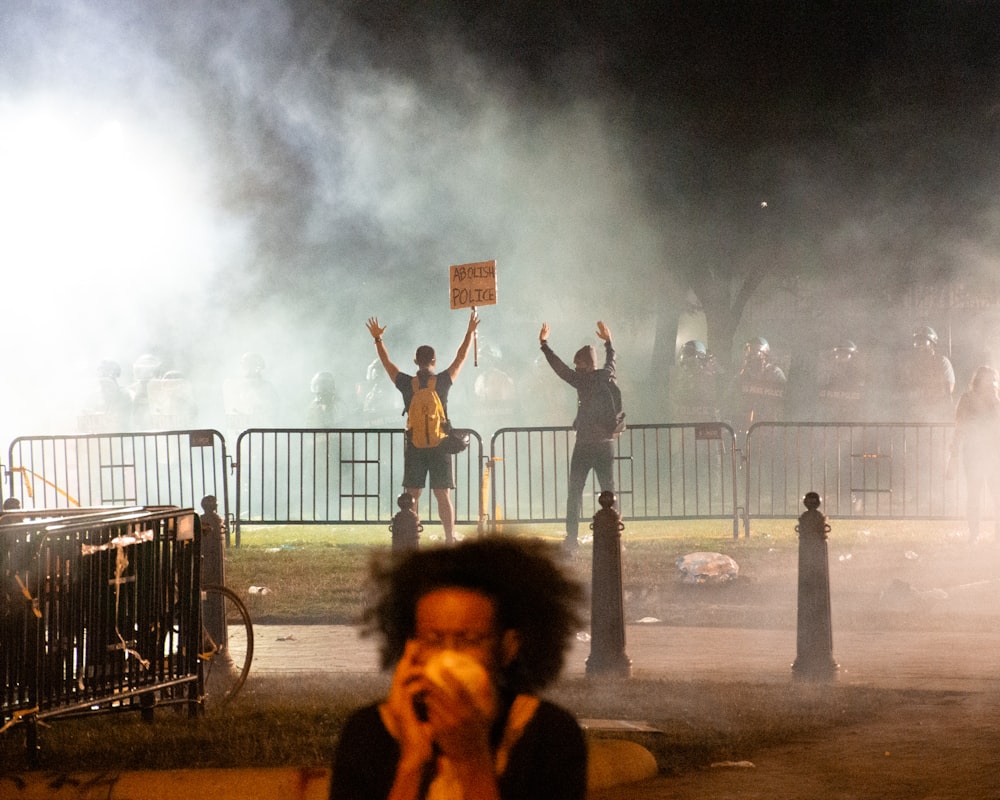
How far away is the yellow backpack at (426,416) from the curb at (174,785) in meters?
7.29

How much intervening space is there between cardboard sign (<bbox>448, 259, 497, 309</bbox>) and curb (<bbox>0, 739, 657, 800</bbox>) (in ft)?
27.4

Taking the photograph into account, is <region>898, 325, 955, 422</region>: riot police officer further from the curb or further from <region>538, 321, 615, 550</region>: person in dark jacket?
the curb

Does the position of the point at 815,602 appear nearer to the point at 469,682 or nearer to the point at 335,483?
the point at 469,682

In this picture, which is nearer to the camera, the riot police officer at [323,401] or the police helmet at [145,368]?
the riot police officer at [323,401]

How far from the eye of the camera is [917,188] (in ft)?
80.5

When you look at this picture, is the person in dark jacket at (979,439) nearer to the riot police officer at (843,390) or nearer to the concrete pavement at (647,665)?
the concrete pavement at (647,665)

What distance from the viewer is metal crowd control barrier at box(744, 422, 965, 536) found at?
1496 cm

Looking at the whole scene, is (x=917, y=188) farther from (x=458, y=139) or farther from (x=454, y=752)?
(x=454, y=752)

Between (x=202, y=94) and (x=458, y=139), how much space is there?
4944 mm

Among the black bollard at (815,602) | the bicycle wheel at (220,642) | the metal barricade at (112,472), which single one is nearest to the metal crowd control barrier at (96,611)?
the bicycle wheel at (220,642)

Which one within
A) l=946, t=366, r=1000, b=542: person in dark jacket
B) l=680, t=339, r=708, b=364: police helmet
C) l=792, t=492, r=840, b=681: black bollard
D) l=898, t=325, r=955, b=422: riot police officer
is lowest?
l=792, t=492, r=840, b=681: black bollard

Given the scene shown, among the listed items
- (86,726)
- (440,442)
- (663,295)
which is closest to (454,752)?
(86,726)

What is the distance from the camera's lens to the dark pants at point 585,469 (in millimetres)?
12758

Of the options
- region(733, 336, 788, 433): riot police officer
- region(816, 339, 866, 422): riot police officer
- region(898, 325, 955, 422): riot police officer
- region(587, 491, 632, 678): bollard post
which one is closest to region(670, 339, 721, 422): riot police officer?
region(733, 336, 788, 433): riot police officer
